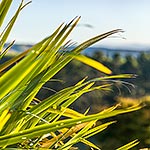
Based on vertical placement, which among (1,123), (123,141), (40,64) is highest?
(40,64)

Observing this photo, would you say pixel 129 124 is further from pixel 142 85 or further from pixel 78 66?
pixel 142 85

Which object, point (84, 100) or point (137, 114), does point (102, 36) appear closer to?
point (137, 114)

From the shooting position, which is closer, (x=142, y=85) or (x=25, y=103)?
(x=25, y=103)

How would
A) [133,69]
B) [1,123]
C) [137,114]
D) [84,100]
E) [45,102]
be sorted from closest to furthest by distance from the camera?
[1,123] < [45,102] < [137,114] < [84,100] < [133,69]

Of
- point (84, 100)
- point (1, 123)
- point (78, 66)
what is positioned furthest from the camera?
point (78, 66)

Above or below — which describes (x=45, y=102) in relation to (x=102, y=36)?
below

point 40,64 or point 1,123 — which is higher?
point 40,64

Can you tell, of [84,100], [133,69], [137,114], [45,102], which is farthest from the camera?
[133,69]

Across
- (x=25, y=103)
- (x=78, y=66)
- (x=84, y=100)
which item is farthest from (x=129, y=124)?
(x=78, y=66)

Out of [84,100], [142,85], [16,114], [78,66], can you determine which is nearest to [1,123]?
[16,114]
